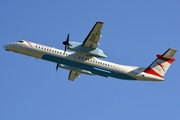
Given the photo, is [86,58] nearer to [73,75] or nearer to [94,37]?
[94,37]

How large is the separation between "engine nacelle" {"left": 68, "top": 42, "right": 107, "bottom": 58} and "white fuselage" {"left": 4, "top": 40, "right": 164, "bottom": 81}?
673 mm

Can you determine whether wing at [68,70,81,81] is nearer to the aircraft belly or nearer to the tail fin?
the aircraft belly

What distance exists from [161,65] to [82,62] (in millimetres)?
8821

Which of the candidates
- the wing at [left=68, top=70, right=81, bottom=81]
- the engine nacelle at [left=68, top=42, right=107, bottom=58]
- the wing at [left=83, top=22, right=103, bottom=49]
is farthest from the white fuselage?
the wing at [left=68, top=70, right=81, bottom=81]

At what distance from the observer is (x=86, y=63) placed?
1502 inches

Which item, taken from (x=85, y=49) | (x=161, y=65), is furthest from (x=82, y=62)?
(x=161, y=65)

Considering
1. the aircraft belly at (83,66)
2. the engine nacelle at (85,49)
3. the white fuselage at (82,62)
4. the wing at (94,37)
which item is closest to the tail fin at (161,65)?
the white fuselage at (82,62)

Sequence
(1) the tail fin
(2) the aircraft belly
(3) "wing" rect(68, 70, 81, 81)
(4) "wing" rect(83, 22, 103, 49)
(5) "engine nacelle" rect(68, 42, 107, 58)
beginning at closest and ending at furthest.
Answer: (4) "wing" rect(83, 22, 103, 49)
(5) "engine nacelle" rect(68, 42, 107, 58)
(2) the aircraft belly
(1) the tail fin
(3) "wing" rect(68, 70, 81, 81)

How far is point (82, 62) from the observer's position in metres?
38.1

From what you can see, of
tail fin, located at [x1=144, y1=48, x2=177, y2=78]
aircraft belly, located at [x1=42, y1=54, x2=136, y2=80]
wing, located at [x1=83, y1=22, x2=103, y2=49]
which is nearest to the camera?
wing, located at [x1=83, y1=22, x2=103, y2=49]

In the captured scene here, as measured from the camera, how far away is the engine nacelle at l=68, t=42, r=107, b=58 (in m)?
37.4

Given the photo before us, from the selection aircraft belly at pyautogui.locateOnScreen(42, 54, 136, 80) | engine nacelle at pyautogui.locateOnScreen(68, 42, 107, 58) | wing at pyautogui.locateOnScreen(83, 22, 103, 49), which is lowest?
aircraft belly at pyautogui.locateOnScreen(42, 54, 136, 80)

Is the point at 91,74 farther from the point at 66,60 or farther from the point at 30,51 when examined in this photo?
the point at 30,51

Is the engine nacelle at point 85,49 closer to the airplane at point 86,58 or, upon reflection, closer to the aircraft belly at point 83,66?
the airplane at point 86,58
